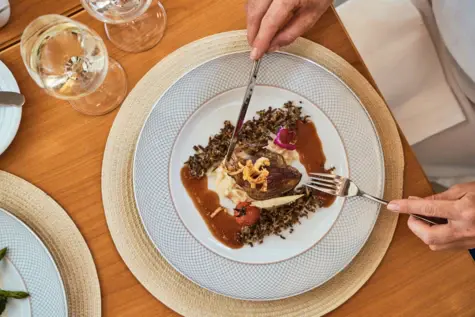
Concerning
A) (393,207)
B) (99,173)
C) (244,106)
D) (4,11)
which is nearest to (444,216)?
(393,207)

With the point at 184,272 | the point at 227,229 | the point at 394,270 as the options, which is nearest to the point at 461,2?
the point at 394,270

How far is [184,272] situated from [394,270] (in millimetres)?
464

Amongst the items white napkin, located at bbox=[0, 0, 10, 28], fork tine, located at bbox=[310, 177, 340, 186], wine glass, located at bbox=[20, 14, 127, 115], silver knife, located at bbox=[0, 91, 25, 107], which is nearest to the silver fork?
fork tine, located at bbox=[310, 177, 340, 186]

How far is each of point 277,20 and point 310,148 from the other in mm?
302

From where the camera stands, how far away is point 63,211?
1.14m

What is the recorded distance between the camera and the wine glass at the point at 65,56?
1.09 meters

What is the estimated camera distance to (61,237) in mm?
1136

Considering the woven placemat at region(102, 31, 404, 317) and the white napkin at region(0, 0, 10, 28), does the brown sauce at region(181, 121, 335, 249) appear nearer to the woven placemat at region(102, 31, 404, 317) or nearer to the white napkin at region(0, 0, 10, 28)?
the woven placemat at region(102, 31, 404, 317)

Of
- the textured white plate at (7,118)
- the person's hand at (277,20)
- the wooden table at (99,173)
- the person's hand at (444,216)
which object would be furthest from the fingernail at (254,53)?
the textured white plate at (7,118)

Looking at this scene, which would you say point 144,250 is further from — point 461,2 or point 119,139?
point 461,2

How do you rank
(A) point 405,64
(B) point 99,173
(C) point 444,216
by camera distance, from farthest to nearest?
(A) point 405,64 < (B) point 99,173 < (C) point 444,216

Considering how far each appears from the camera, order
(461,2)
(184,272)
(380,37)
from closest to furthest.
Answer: (184,272) < (461,2) < (380,37)

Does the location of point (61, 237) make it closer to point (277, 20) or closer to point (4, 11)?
point (4, 11)

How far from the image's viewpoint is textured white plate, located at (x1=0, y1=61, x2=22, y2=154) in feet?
3.73
